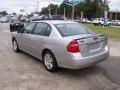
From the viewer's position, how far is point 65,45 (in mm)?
5961

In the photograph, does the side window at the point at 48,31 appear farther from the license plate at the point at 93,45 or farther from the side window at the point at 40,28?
the license plate at the point at 93,45

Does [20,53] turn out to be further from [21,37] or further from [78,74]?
[78,74]

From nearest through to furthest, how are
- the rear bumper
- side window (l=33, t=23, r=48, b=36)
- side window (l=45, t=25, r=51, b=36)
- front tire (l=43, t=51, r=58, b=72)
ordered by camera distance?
the rear bumper
front tire (l=43, t=51, r=58, b=72)
side window (l=45, t=25, r=51, b=36)
side window (l=33, t=23, r=48, b=36)

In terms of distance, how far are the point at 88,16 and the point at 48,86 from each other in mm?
81173

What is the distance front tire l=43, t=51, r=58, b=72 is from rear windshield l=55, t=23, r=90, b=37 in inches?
30.0

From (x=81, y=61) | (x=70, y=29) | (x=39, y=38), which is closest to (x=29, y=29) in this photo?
(x=39, y=38)

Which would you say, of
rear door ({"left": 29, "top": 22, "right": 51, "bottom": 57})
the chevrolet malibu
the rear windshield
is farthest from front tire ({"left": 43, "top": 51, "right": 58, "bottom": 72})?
the rear windshield

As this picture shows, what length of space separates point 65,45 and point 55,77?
1.00 m

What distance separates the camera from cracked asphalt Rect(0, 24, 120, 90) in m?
5.49

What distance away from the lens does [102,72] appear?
22.0 ft

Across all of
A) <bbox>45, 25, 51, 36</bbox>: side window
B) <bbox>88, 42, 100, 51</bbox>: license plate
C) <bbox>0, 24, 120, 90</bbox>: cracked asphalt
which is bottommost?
<bbox>0, 24, 120, 90</bbox>: cracked asphalt

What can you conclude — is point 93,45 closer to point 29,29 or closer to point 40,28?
point 40,28

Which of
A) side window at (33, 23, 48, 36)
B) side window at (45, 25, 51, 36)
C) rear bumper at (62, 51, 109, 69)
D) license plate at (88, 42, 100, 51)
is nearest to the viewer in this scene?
rear bumper at (62, 51, 109, 69)

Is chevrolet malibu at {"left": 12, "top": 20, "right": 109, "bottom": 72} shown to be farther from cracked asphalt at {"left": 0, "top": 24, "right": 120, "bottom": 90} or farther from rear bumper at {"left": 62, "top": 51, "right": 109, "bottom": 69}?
cracked asphalt at {"left": 0, "top": 24, "right": 120, "bottom": 90}
